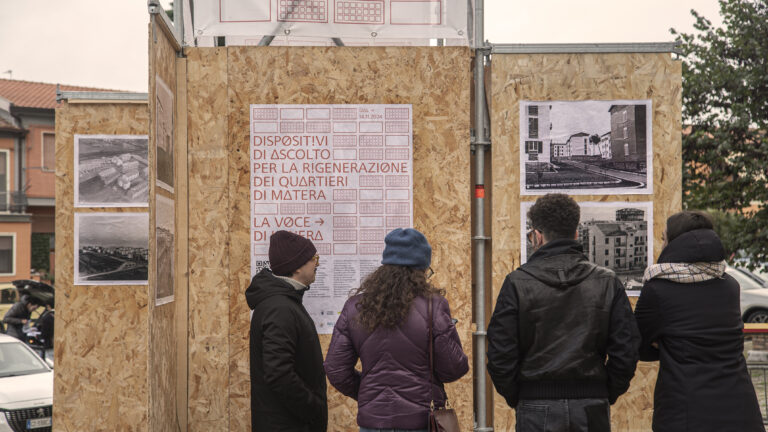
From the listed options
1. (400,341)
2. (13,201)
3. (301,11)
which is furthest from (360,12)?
(13,201)

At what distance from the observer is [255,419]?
4.16m

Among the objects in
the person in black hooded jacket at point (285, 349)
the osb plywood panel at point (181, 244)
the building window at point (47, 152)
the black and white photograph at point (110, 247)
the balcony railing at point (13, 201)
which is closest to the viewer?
the person in black hooded jacket at point (285, 349)

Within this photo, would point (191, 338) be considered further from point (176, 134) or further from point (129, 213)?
point (129, 213)

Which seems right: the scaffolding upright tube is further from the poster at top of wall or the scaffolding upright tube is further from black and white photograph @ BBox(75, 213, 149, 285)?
black and white photograph @ BBox(75, 213, 149, 285)

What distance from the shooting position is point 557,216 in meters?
3.69

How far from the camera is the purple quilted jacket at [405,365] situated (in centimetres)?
363

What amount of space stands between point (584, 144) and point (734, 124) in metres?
11.4

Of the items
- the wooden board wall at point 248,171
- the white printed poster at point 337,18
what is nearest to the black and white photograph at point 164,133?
the wooden board wall at point 248,171

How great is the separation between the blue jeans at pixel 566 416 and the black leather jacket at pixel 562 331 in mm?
33

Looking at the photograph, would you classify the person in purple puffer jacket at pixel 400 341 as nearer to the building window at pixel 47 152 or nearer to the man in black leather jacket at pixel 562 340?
the man in black leather jacket at pixel 562 340

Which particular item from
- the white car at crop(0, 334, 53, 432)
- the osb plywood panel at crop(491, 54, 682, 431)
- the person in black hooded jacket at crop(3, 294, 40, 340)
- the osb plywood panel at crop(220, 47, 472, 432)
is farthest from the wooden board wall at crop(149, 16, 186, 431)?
the person in black hooded jacket at crop(3, 294, 40, 340)

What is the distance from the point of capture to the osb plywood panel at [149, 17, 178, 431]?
172 inches

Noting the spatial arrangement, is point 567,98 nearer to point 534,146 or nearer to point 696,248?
point 534,146

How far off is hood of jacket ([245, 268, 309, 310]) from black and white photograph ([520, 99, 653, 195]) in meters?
2.09
